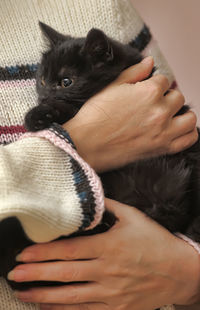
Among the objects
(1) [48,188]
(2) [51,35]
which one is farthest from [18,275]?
(2) [51,35]

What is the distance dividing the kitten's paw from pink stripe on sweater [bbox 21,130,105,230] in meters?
0.06

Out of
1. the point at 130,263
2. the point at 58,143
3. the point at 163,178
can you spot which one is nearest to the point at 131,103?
the point at 163,178

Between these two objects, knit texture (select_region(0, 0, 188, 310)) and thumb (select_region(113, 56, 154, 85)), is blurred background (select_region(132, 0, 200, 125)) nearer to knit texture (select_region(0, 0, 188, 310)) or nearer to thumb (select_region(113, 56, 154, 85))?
knit texture (select_region(0, 0, 188, 310))

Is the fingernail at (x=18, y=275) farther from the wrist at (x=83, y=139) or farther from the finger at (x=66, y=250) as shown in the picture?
the wrist at (x=83, y=139)

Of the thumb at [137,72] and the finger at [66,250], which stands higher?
the thumb at [137,72]

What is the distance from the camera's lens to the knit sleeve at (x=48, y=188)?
1.83 feet

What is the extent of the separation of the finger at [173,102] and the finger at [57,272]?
53cm

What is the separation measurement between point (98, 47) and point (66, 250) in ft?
2.06

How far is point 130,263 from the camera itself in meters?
0.77

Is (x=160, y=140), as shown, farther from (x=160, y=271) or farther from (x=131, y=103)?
(x=160, y=271)

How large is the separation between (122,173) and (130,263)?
0.27 m

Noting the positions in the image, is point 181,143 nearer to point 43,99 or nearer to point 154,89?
point 154,89

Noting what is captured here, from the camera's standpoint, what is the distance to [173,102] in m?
1.05

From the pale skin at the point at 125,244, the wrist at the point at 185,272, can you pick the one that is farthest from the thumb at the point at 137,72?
the wrist at the point at 185,272
